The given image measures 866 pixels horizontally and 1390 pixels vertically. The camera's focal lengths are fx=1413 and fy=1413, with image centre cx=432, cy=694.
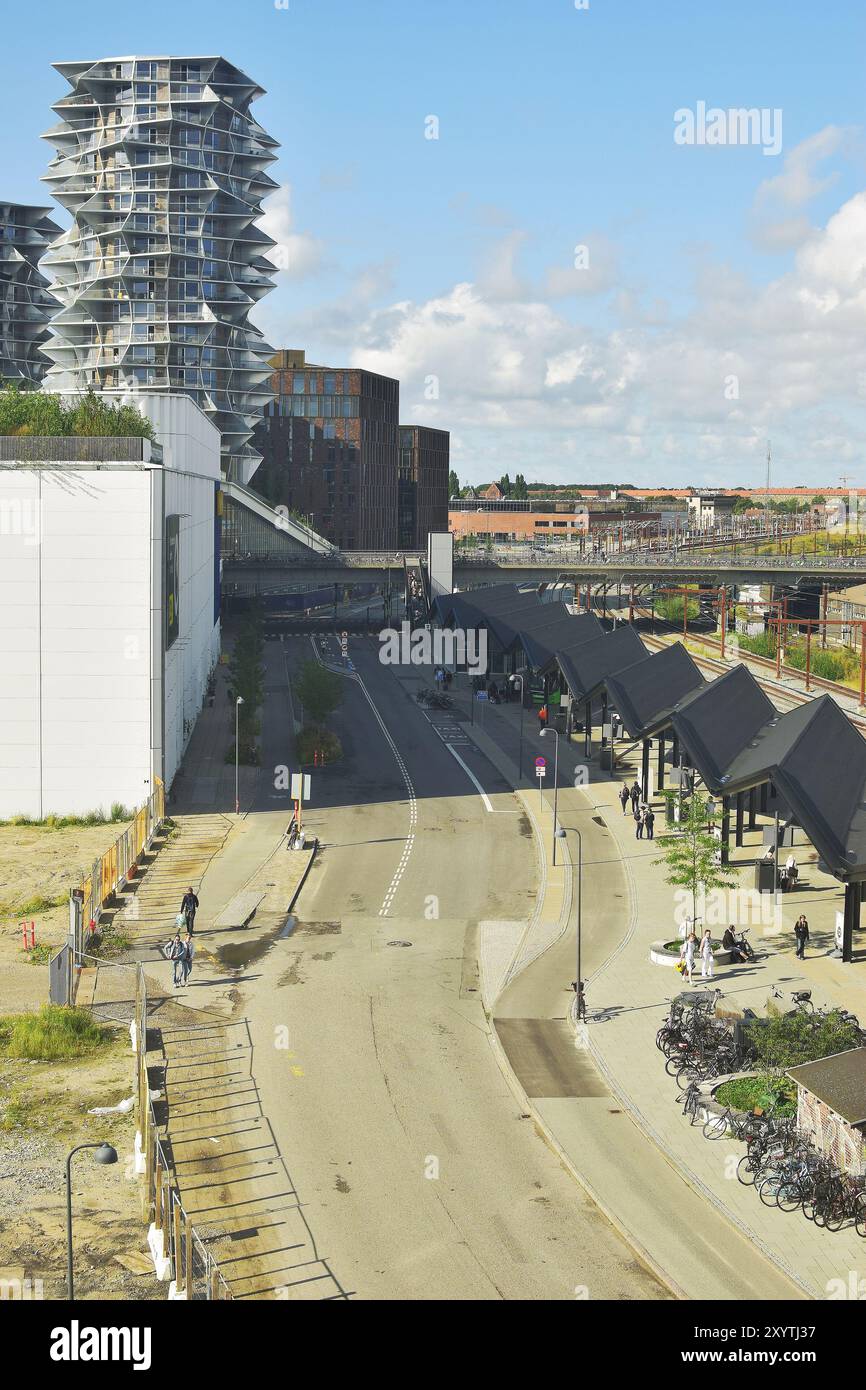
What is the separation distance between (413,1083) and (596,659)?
44.3 meters

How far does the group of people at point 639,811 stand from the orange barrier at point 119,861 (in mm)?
16825

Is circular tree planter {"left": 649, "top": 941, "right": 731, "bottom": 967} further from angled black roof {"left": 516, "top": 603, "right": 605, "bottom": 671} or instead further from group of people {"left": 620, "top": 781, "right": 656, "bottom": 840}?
angled black roof {"left": 516, "top": 603, "right": 605, "bottom": 671}

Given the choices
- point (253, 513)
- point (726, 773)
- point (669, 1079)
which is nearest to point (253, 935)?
point (669, 1079)

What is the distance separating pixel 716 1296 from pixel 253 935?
64.8 ft

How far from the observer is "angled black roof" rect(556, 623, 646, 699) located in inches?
2574

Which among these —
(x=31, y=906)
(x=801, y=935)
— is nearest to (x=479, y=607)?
(x=31, y=906)

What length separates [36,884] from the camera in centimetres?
4319

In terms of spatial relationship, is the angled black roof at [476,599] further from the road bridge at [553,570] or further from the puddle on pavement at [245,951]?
the puddle on pavement at [245,951]

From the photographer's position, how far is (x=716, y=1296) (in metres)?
20.6

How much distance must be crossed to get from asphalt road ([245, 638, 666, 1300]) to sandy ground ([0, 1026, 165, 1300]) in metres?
2.85

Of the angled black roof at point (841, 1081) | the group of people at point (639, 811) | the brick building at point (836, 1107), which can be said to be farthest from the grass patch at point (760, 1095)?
the group of people at point (639, 811)

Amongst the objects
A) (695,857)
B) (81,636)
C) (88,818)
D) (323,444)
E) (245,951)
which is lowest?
(245,951)

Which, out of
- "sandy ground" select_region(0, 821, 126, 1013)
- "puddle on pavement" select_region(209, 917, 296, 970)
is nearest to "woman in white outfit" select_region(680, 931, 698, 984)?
"puddle on pavement" select_region(209, 917, 296, 970)

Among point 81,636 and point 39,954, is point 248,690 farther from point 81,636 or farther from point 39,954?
point 39,954
